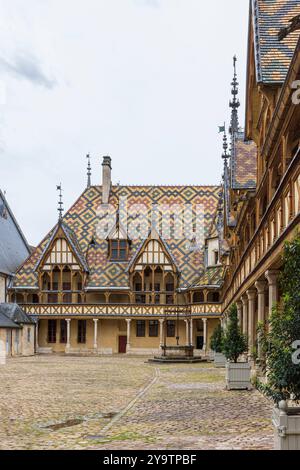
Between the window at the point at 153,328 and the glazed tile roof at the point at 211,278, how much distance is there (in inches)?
164

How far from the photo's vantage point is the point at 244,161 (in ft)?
90.1

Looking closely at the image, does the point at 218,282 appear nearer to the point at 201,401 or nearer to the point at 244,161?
the point at 244,161

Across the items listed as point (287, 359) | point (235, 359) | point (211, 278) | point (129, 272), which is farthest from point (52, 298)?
point (287, 359)

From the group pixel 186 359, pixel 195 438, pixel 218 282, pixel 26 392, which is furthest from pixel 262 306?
pixel 218 282

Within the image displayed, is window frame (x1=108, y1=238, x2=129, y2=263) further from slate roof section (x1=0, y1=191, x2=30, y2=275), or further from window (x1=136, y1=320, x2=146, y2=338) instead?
slate roof section (x1=0, y1=191, x2=30, y2=275)

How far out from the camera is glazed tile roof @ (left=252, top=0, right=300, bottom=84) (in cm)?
1564

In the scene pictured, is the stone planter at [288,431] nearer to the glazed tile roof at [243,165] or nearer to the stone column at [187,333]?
the glazed tile roof at [243,165]

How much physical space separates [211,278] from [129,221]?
9651 millimetres

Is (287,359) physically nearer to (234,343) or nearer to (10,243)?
(234,343)

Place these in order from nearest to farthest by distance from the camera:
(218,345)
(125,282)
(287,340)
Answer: (287,340) → (218,345) → (125,282)

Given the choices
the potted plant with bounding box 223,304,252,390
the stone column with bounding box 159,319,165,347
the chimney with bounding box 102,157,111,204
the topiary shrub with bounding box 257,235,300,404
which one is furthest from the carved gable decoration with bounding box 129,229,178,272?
the topiary shrub with bounding box 257,235,300,404

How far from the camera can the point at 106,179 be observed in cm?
5781

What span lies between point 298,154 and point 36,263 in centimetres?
4357

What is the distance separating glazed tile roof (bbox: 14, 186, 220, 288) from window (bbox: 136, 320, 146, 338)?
3.04 m
